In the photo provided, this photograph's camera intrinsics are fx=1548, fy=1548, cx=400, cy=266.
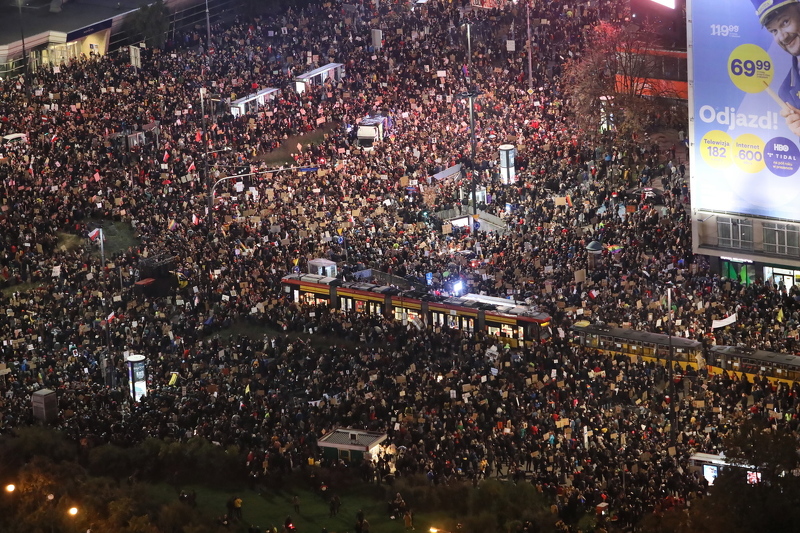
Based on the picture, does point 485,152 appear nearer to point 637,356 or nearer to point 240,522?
point 637,356

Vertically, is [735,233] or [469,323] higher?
[735,233]

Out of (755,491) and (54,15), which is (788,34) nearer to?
(755,491)

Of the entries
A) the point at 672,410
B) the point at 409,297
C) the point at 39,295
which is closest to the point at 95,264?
the point at 39,295

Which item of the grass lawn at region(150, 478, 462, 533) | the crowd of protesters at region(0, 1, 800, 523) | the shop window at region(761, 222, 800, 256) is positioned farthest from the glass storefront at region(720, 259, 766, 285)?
the grass lawn at region(150, 478, 462, 533)

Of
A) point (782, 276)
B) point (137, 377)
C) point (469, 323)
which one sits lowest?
point (137, 377)

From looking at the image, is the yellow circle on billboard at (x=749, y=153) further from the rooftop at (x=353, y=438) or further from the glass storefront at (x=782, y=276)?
the rooftop at (x=353, y=438)

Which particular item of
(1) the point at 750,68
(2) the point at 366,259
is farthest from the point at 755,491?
(2) the point at 366,259
